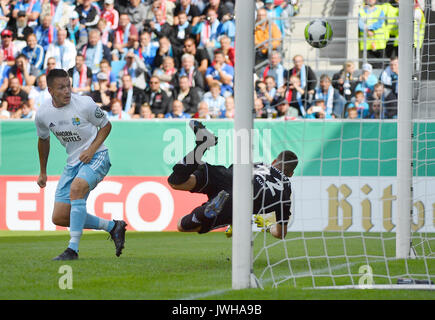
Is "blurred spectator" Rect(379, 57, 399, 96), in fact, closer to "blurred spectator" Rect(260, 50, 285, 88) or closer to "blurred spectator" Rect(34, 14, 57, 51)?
"blurred spectator" Rect(260, 50, 285, 88)

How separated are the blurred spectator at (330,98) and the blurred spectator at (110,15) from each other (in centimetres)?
645

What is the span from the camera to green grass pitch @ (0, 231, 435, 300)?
5855 mm

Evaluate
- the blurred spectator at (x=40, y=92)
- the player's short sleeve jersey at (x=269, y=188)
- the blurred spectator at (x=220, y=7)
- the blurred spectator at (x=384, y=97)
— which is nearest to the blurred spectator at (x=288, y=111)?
the blurred spectator at (x=384, y=97)

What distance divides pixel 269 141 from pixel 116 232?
5134 mm

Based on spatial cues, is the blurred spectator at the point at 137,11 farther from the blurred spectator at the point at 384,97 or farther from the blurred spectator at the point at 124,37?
the blurred spectator at the point at 384,97

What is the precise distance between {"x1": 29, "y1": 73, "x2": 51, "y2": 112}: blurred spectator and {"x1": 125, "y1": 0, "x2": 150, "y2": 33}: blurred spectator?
2.48 metres

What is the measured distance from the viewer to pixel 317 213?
13.0 metres

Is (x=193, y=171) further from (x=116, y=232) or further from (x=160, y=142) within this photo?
(x=160, y=142)

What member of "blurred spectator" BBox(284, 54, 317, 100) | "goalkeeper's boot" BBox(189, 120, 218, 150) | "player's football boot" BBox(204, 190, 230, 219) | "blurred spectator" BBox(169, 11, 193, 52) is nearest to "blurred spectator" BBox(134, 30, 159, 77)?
"blurred spectator" BBox(169, 11, 193, 52)

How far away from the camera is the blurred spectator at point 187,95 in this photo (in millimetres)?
15597

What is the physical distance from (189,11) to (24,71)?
372cm
